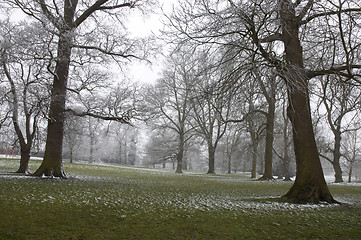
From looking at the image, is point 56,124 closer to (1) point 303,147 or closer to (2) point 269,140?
(1) point 303,147

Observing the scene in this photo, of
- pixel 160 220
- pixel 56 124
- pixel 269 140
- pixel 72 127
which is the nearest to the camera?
pixel 160 220

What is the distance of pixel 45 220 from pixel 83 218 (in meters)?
0.63

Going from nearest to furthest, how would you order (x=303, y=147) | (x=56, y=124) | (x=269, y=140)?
(x=303, y=147), (x=56, y=124), (x=269, y=140)

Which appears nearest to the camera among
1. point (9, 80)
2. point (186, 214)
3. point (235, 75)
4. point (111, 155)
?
point (186, 214)

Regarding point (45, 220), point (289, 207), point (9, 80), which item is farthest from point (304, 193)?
point (9, 80)

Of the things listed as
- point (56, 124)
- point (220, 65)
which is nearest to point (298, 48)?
point (220, 65)

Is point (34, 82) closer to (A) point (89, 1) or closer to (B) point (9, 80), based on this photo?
(B) point (9, 80)

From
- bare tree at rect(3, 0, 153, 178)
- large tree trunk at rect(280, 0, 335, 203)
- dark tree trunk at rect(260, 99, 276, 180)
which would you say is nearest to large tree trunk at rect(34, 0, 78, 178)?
bare tree at rect(3, 0, 153, 178)

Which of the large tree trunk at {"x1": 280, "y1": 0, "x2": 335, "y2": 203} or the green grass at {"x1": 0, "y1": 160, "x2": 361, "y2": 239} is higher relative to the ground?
the large tree trunk at {"x1": 280, "y1": 0, "x2": 335, "y2": 203}

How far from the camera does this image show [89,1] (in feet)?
46.3

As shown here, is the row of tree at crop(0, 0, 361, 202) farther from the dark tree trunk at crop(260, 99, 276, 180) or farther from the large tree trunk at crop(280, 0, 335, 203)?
the dark tree trunk at crop(260, 99, 276, 180)

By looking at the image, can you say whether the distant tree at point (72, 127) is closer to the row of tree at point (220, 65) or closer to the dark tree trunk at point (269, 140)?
the row of tree at point (220, 65)

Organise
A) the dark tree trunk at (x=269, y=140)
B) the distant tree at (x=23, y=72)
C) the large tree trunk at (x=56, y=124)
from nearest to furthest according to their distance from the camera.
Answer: the distant tree at (x=23, y=72), the large tree trunk at (x=56, y=124), the dark tree trunk at (x=269, y=140)

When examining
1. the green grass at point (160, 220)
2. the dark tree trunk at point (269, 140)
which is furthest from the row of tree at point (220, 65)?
the dark tree trunk at point (269, 140)
